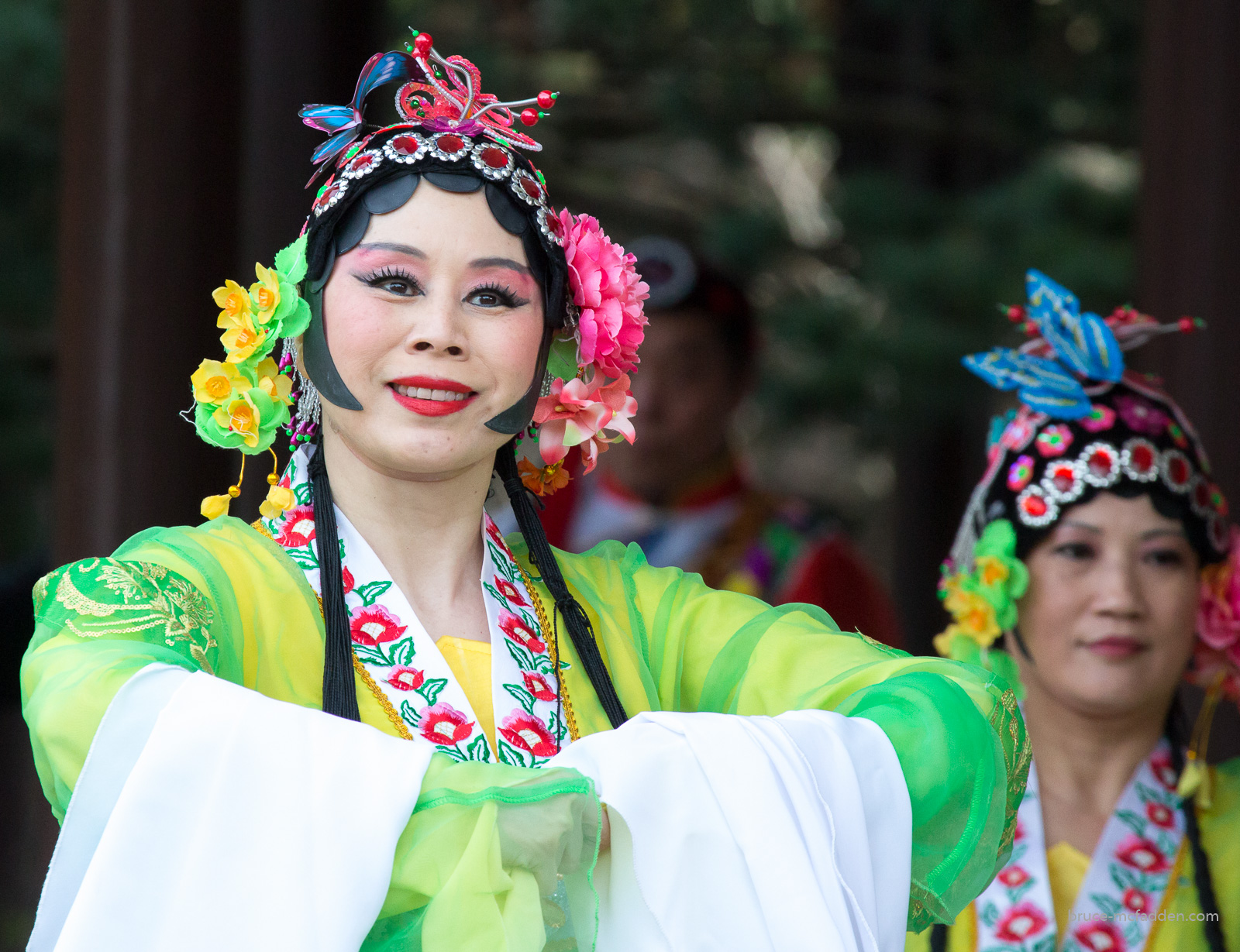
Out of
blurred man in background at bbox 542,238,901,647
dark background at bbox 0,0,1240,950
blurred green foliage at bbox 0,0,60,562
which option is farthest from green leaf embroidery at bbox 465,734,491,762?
blurred green foliage at bbox 0,0,60,562

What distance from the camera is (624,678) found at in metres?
2.04

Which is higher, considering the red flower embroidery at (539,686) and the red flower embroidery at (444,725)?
the red flower embroidery at (539,686)

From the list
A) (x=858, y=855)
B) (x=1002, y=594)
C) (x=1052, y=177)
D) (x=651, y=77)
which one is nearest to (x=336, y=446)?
(x=858, y=855)

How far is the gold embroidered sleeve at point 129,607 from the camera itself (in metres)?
1.62

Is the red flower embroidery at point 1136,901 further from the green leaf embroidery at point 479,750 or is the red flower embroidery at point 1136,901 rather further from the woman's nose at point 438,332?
the woman's nose at point 438,332

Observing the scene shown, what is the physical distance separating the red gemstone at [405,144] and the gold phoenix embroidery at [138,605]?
0.59 meters

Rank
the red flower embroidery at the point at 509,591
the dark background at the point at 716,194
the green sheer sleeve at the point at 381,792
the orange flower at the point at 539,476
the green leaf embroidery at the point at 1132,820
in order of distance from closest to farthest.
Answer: the green sheer sleeve at the point at 381,792, the red flower embroidery at the point at 509,591, the orange flower at the point at 539,476, the green leaf embroidery at the point at 1132,820, the dark background at the point at 716,194

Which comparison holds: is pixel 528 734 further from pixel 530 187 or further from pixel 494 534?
pixel 530 187

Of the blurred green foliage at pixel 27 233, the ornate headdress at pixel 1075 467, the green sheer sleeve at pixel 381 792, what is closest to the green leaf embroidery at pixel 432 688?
the green sheer sleeve at pixel 381 792

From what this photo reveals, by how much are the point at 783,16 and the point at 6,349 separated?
317cm

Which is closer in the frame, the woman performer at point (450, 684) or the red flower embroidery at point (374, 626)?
the woman performer at point (450, 684)

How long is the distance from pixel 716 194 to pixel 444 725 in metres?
6.37

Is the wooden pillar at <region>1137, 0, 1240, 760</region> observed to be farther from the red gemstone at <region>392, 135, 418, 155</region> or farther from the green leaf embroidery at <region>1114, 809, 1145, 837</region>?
the red gemstone at <region>392, 135, 418, 155</region>

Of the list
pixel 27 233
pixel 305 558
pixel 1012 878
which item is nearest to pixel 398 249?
pixel 305 558
